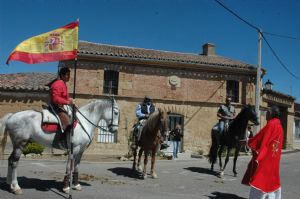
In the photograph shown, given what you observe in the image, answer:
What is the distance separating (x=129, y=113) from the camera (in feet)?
76.5

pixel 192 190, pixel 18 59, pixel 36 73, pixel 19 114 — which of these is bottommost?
pixel 192 190

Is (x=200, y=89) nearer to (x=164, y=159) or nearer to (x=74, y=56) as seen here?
(x=164, y=159)

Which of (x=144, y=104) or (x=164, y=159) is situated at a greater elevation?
(x=144, y=104)

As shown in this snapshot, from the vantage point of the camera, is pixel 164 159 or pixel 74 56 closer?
pixel 74 56

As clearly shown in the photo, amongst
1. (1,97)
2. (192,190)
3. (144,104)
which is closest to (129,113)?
(1,97)

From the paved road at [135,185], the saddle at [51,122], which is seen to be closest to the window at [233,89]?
the paved road at [135,185]

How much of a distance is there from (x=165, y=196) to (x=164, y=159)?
9.63 m

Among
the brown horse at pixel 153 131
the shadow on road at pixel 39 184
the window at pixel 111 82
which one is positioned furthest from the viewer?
the window at pixel 111 82

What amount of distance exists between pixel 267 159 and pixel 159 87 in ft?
54.1

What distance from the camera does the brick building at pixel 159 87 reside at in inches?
892

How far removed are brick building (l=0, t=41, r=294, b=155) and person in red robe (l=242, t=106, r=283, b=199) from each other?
51.7 feet

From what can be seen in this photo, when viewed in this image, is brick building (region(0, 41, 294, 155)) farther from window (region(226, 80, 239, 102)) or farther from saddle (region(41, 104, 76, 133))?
saddle (region(41, 104, 76, 133))

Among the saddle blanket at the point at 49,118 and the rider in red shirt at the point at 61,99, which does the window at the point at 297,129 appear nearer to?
the rider in red shirt at the point at 61,99

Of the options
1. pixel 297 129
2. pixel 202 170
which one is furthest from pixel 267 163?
pixel 297 129
